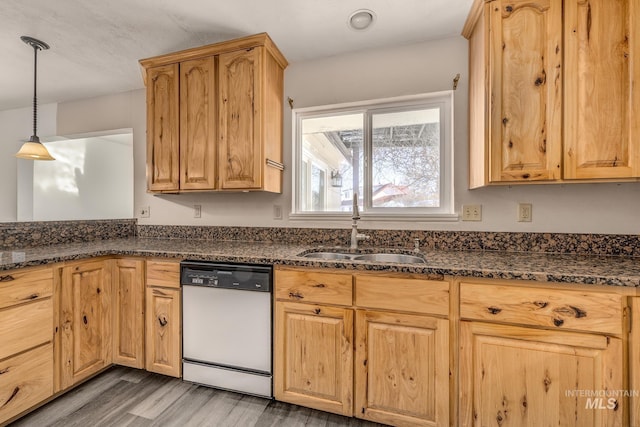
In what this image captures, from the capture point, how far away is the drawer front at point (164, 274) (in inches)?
71.3

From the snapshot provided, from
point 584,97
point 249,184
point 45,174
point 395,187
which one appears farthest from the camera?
point 45,174

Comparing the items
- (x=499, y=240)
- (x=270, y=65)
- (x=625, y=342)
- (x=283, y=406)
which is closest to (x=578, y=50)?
(x=499, y=240)

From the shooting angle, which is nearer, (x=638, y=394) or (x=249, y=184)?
(x=638, y=394)

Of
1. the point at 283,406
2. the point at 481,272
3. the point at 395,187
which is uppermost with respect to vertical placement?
the point at 395,187

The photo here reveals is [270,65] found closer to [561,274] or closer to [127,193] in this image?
[561,274]

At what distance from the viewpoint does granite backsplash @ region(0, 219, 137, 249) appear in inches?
73.4

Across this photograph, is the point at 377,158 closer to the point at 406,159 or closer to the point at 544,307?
the point at 406,159

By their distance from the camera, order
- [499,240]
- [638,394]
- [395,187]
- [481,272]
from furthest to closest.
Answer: [395,187] < [499,240] < [481,272] < [638,394]

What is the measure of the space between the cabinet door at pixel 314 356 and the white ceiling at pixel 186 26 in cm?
178

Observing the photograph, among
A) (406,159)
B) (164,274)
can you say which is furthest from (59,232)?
(406,159)

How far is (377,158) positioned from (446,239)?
0.78 m

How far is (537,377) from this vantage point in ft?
4.01

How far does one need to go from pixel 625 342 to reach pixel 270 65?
2.47 m

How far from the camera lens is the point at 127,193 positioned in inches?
162
